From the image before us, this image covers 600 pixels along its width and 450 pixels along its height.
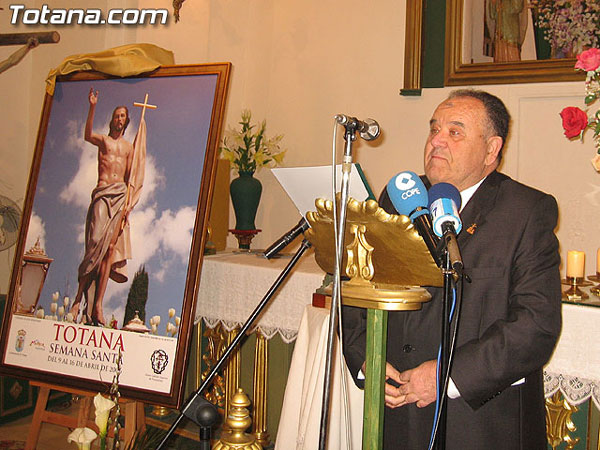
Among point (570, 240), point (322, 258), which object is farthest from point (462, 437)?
point (570, 240)

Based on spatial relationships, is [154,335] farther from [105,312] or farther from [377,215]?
[377,215]

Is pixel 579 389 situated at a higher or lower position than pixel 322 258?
lower

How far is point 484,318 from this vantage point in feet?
5.74

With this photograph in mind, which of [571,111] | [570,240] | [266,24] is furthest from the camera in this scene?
[266,24]

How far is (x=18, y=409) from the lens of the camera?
368 cm

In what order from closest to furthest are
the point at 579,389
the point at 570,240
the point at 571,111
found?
1. the point at 579,389
2. the point at 571,111
3. the point at 570,240

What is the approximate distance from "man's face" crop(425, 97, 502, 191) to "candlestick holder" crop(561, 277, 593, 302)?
30.1 inches

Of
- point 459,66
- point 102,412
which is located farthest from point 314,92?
point 102,412

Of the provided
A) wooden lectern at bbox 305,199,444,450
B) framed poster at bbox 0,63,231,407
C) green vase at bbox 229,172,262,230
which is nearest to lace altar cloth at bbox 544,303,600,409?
wooden lectern at bbox 305,199,444,450

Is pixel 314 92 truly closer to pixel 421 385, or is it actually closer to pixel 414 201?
pixel 421 385

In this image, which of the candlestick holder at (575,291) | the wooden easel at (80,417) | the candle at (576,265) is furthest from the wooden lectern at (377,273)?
the wooden easel at (80,417)

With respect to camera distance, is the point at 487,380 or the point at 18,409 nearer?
the point at 487,380

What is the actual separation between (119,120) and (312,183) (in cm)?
164

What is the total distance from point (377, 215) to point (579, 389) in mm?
1312
